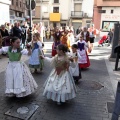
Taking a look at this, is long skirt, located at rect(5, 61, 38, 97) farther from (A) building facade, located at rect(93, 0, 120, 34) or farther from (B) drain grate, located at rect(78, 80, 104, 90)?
(A) building facade, located at rect(93, 0, 120, 34)

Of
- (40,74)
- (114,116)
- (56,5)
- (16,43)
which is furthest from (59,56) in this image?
(56,5)

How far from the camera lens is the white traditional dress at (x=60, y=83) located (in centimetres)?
421

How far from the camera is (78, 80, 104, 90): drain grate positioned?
558 centimetres

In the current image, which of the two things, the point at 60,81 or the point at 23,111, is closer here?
the point at 23,111

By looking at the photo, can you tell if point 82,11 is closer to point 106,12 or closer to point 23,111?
point 106,12

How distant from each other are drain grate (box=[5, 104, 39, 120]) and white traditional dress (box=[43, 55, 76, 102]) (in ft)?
1.53

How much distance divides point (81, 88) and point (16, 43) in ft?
7.68

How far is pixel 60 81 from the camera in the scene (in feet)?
13.9

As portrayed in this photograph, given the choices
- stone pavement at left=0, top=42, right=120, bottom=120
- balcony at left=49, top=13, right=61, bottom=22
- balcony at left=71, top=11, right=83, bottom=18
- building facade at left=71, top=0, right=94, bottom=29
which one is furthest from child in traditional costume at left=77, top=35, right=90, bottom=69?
balcony at left=71, top=11, right=83, bottom=18

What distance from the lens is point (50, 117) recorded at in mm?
3809

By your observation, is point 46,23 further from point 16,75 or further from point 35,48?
point 16,75

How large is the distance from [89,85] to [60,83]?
1831 mm

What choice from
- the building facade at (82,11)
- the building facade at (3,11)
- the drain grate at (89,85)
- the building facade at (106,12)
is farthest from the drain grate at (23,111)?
the building facade at (82,11)

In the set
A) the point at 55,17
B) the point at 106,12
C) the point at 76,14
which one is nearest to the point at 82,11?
the point at 76,14
